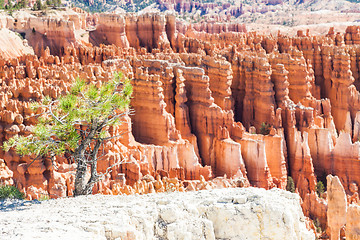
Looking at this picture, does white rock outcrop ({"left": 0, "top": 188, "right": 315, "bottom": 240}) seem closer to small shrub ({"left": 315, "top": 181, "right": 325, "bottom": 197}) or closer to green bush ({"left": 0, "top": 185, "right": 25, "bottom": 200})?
green bush ({"left": 0, "top": 185, "right": 25, "bottom": 200})

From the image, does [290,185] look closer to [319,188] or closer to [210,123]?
[319,188]

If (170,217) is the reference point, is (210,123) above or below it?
below

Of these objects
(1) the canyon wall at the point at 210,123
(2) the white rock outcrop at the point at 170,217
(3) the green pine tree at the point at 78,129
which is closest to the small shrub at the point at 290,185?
(1) the canyon wall at the point at 210,123

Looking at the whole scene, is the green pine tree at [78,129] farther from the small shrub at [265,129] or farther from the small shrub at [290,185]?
the small shrub at [265,129]

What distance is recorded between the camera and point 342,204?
21219 mm

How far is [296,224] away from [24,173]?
1157 centimetres

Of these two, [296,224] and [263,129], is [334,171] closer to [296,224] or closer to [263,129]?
[263,129]

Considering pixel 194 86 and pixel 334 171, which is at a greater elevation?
pixel 194 86

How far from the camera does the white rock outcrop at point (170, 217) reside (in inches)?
366

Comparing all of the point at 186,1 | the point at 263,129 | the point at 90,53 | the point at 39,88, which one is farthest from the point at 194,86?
the point at 186,1

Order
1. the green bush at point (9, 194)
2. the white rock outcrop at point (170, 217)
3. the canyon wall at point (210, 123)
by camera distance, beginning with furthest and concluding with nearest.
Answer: the canyon wall at point (210, 123)
the green bush at point (9, 194)
the white rock outcrop at point (170, 217)

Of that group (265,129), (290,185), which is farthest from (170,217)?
(265,129)

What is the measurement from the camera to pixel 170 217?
33.4 ft

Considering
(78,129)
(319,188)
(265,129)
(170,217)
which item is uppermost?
(78,129)
